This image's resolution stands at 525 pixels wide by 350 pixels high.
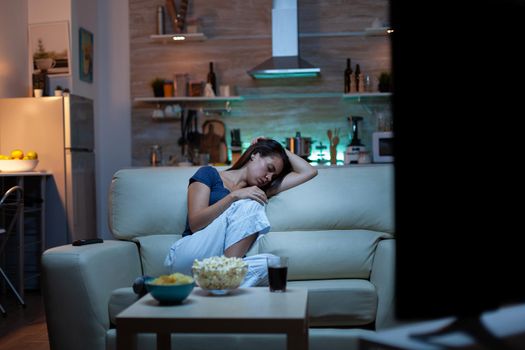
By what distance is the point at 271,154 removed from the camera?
3.05 metres

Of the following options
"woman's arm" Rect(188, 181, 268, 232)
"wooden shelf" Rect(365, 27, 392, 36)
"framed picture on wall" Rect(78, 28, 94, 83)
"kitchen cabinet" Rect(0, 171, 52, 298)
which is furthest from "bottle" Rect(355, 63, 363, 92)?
"woman's arm" Rect(188, 181, 268, 232)

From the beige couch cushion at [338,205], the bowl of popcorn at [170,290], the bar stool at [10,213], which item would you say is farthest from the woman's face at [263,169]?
the bar stool at [10,213]

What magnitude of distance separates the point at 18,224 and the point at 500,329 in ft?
15.8

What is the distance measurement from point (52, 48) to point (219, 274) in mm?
4412

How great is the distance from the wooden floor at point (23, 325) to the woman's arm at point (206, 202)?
1.14 m

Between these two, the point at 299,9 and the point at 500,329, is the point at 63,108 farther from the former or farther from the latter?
the point at 500,329

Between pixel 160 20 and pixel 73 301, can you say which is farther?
pixel 160 20

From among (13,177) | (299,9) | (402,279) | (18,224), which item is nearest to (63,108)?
(13,177)

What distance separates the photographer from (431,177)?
49cm

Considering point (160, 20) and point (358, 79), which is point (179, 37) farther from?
point (358, 79)

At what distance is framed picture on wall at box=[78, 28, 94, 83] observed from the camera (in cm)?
602

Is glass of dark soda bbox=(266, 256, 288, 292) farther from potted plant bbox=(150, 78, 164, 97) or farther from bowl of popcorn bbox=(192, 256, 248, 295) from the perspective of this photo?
potted plant bbox=(150, 78, 164, 97)

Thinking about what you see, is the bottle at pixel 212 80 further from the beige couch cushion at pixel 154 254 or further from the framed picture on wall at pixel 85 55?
the beige couch cushion at pixel 154 254

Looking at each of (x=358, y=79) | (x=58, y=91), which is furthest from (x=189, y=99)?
(x=358, y=79)
